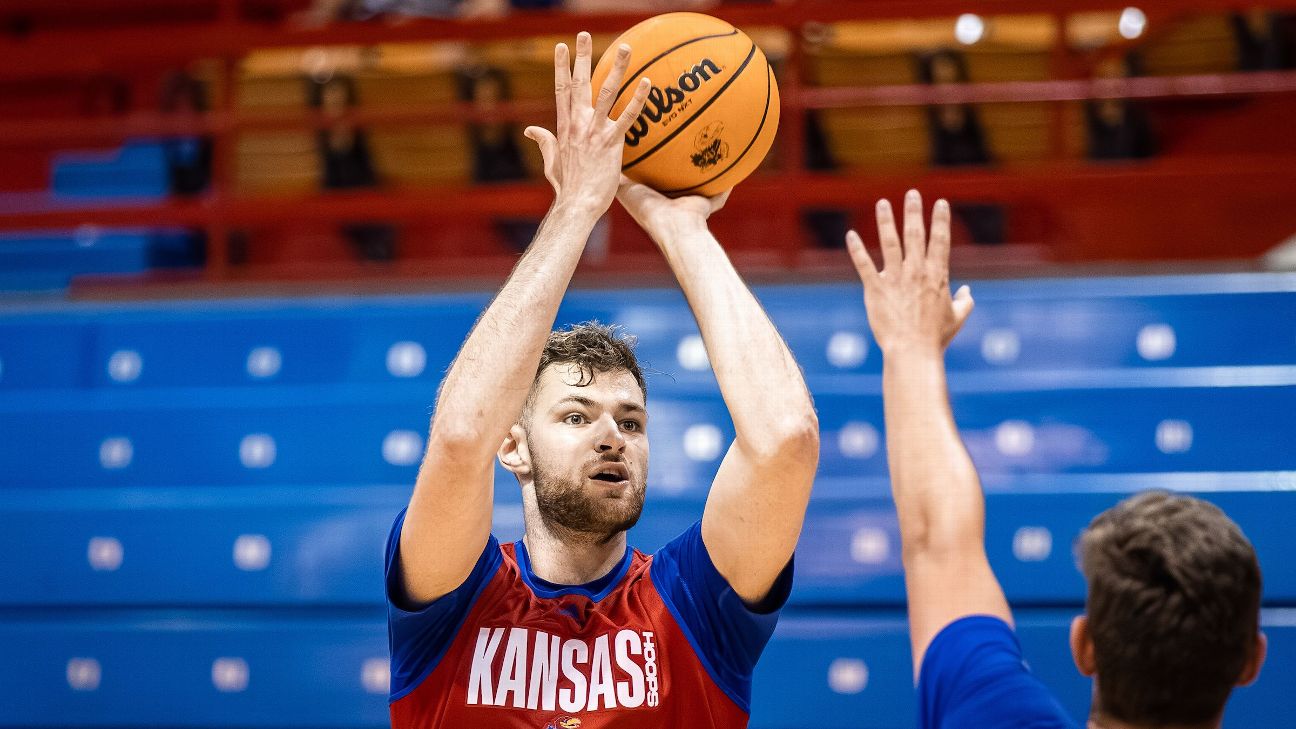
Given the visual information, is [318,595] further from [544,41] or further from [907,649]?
[544,41]

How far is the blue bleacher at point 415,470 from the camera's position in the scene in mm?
3711

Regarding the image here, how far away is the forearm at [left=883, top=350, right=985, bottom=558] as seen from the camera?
4.89ft

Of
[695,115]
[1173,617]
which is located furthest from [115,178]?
[1173,617]

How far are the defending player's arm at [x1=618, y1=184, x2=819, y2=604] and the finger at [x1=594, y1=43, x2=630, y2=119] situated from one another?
250mm

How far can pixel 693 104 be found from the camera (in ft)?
7.98

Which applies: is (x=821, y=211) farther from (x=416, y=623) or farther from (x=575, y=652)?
(x=416, y=623)

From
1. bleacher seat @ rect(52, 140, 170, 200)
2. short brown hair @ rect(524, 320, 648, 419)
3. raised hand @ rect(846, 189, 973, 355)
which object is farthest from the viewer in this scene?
bleacher seat @ rect(52, 140, 170, 200)

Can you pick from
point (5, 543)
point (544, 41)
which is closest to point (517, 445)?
point (5, 543)

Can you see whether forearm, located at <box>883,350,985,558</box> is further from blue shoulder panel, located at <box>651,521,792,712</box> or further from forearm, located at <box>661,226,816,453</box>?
blue shoulder panel, located at <box>651,521,792,712</box>

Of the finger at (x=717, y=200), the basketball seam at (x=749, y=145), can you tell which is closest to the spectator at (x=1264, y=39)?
the basketball seam at (x=749, y=145)

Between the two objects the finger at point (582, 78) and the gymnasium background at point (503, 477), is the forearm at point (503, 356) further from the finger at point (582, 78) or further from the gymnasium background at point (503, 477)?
the gymnasium background at point (503, 477)

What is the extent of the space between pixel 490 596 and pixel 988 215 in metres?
4.06

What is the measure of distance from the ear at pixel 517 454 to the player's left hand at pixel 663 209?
52 cm

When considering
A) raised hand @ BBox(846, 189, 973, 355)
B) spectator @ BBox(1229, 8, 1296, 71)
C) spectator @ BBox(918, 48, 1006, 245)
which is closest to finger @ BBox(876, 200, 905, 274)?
raised hand @ BBox(846, 189, 973, 355)
